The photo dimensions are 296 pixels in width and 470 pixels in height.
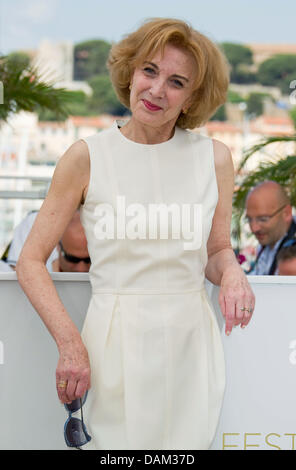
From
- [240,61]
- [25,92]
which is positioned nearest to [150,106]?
[25,92]

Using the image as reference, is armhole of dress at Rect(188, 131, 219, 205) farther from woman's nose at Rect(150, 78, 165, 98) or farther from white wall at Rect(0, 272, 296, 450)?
white wall at Rect(0, 272, 296, 450)

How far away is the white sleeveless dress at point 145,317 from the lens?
4.88ft

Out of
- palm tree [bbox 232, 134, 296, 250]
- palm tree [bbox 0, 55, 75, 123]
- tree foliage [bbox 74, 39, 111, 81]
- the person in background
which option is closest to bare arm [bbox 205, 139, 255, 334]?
the person in background

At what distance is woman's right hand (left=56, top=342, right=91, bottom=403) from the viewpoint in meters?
1.43

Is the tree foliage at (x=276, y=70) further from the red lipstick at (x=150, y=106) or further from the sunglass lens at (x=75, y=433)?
the sunglass lens at (x=75, y=433)

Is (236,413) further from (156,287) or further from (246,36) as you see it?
(246,36)

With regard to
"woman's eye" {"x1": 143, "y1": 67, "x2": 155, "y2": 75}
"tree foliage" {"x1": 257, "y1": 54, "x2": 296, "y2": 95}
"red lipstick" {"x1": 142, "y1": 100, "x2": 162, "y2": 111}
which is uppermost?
"tree foliage" {"x1": 257, "y1": 54, "x2": 296, "y2": 95}

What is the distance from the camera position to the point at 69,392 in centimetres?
143

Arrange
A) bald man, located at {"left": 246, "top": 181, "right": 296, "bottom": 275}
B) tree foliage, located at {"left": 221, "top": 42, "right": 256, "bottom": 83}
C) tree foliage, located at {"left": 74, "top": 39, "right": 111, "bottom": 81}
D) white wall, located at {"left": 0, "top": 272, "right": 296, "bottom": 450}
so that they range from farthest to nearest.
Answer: tree foliage, located at {"left": 74, "top": 39, "right": 111, "bottom": 81}, tree foliage, located at {"left": 221, "top": 42, "right": 256, "bottom": 83}, bald man, located at {"left": 246, "top": 181, "right": 296, "bottom": 275}, white wall, located at {"left": 0, "top": 272, "right": 296, "bottom": 450}

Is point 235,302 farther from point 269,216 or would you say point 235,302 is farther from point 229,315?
point 269,216

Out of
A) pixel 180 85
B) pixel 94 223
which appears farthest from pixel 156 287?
pixel 180 85

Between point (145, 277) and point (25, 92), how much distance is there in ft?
13.2

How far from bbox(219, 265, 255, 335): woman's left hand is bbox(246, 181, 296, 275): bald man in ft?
10.3

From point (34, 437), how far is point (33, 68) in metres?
3.90
